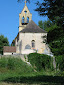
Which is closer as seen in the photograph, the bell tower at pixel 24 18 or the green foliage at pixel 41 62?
the green foliage at pixel 41 62

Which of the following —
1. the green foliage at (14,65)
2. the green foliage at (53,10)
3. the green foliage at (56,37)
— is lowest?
the green foliage at (14,65)

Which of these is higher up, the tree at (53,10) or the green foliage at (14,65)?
the tree at (53,10)

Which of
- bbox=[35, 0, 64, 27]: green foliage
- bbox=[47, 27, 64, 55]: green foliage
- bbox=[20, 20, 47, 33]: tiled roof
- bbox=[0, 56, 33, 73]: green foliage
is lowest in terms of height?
bbox=[0, 56, 33, 73]: green foliage

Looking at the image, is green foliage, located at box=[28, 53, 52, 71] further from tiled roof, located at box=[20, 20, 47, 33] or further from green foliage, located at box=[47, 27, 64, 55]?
tiled roof, located at box=[20, 20, 47, 33]

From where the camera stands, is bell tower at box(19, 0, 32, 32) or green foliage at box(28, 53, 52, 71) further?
bell tower at box(19, 0, 32, 32)

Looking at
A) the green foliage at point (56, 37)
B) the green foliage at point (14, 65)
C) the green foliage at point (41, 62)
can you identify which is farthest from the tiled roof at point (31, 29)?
the green foliage at point (56, 37)

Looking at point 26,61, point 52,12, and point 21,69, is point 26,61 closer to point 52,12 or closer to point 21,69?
point 21,69

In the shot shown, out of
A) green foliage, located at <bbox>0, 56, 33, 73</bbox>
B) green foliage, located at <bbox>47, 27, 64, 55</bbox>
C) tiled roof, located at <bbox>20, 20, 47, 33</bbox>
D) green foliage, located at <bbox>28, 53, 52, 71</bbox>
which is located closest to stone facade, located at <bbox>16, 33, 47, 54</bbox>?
tiled roof, located at <bbox>20, 20, 47, 33</bbox>

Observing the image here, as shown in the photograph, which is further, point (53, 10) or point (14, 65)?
point (14, 65)

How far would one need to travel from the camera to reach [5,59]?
28094 mm

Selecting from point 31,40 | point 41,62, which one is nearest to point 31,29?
point 31,40

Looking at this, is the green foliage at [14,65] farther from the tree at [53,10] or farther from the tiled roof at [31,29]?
the tiled roof at [31,29]

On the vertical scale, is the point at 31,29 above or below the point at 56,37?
above

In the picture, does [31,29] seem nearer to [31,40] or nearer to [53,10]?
[31,40]
